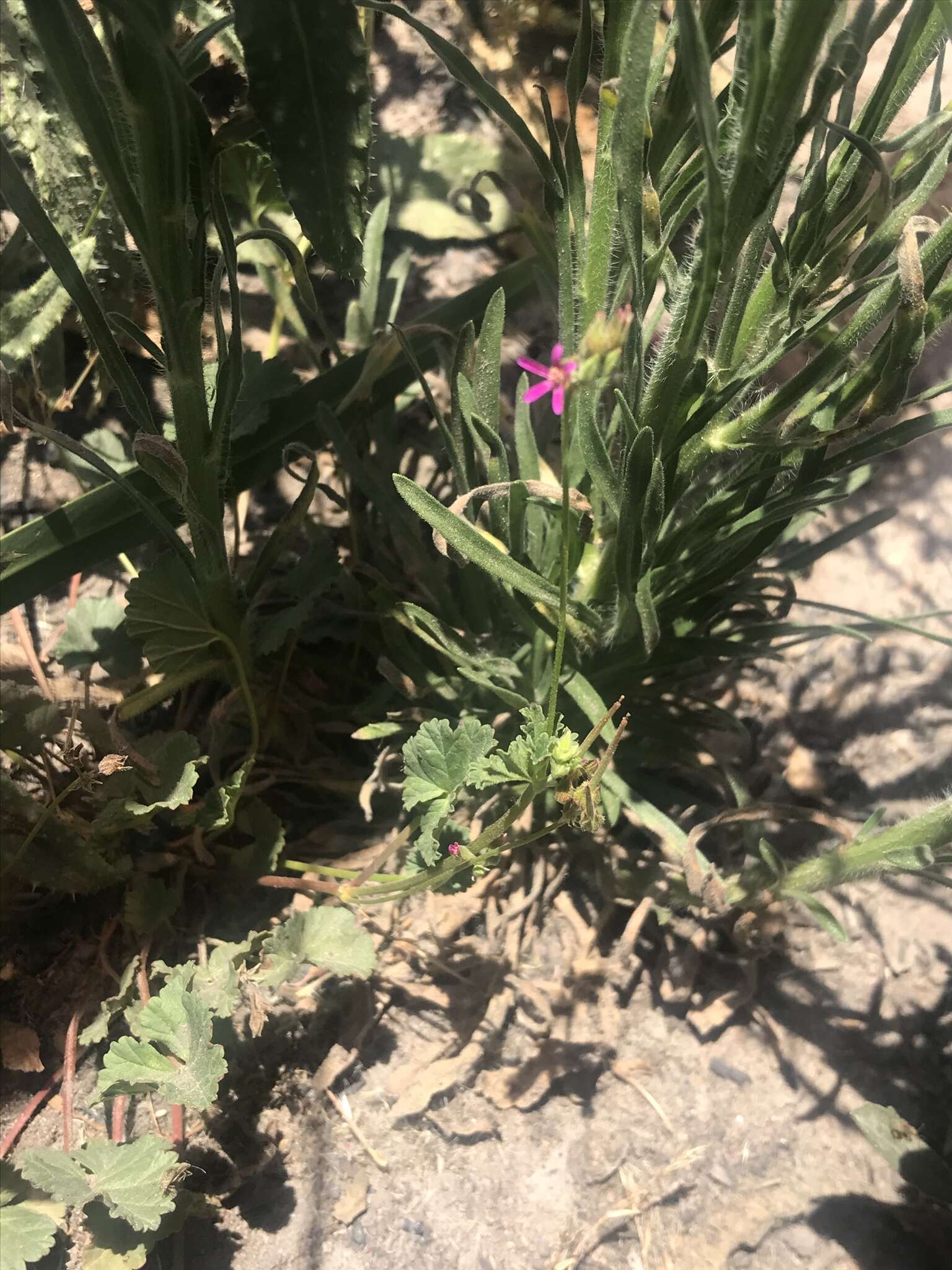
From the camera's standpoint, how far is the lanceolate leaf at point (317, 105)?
0.60 m

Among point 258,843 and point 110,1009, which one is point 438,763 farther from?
point 110,1009

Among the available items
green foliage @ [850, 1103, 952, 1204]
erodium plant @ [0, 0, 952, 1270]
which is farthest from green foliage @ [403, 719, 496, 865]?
green foliage @ [850, 1103, 952, 1204]

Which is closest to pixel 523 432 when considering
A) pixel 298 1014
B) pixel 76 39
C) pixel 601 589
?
pixel 601 589

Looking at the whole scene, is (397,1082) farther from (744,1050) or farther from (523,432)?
(523,432)

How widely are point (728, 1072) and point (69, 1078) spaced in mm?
693

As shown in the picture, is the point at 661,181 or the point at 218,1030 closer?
the point at 661,181

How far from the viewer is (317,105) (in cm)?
63

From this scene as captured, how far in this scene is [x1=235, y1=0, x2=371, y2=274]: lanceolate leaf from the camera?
1.97ft

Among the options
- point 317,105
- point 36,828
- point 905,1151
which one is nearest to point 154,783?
point 36,828

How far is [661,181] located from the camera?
0.69 meters

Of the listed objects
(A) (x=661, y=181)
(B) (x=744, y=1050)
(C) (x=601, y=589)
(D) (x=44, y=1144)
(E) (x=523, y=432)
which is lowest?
(D) (x=44, y=1144)

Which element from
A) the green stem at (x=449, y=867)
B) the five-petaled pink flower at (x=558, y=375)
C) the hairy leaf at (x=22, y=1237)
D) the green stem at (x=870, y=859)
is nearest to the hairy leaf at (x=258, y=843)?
the green stem at (x=449, y=867)

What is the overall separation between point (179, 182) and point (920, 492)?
110 centimetres

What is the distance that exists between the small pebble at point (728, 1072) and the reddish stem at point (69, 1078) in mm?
669
